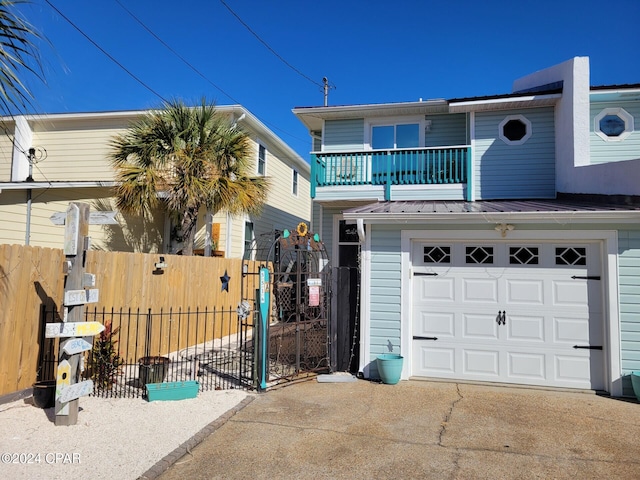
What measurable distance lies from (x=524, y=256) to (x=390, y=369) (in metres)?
3.05

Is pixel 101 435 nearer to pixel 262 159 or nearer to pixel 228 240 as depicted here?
pixel 228 240

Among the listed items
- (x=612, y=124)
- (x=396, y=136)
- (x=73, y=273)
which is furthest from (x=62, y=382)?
(x=612, y=124)

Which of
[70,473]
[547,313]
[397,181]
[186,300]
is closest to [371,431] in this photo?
[70,473]

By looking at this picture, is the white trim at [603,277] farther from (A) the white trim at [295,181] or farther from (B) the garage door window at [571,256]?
(A) the white trim at [295,181]

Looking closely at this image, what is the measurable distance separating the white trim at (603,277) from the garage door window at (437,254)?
0.20 m

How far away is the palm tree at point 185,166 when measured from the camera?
10945 millimetres

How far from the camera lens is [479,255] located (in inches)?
305

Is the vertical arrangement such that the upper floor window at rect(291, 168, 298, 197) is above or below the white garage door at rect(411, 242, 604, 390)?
above

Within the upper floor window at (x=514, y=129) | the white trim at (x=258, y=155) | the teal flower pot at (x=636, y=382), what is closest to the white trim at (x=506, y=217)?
the teal flower pot at (x=636, y=382)

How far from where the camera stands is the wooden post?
520 cm

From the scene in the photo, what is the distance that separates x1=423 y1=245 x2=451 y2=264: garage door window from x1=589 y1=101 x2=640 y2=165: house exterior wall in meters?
5.37

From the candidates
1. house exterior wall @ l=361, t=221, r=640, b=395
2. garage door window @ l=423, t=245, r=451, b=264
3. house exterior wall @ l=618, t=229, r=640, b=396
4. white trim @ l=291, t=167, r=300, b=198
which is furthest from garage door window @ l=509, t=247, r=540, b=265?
white trim @ l=291, t=167, r=300, b=198

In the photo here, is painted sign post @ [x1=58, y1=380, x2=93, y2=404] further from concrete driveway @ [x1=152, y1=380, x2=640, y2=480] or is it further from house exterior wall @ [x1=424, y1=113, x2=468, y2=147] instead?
house exterior wall @ [x1=424, y1=113, x2=468, y2=147]

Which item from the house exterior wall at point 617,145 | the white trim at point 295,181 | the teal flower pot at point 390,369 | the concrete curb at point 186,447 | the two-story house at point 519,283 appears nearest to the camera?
the concrete curb at point 186,447
